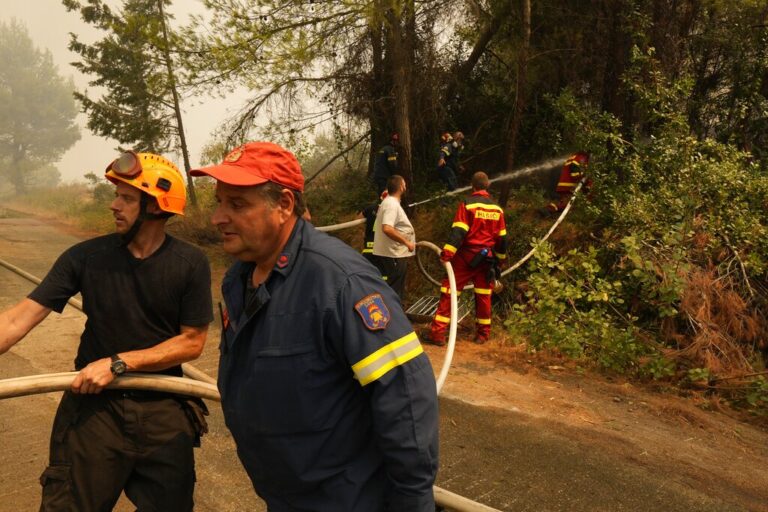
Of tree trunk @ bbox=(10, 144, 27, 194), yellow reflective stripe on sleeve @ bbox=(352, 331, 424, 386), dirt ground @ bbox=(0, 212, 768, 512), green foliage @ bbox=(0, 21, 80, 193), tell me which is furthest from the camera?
green foliage @ bbox=(0, 21, 80, 193)

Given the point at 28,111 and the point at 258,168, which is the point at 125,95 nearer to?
the point at 258,168

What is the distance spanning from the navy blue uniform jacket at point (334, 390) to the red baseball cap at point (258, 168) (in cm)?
22

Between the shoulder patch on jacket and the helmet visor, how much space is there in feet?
A: 5.18

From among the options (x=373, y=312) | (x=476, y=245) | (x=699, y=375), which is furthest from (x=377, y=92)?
(x=373, y=312)

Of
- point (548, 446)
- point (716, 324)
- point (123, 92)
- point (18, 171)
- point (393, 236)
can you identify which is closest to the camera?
point (548, 446)

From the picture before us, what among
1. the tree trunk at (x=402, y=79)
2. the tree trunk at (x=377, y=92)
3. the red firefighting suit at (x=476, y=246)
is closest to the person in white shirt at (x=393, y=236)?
the red firefighting suit at (x=476, y=246)

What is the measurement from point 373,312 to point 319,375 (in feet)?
0.76

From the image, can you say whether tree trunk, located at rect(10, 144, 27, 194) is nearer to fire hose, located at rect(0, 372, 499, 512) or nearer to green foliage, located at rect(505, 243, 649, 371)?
green foliage, located at rect(505, 243, 649, 371)

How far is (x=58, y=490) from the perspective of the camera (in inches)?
86.4

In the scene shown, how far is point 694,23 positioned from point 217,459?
1066cm

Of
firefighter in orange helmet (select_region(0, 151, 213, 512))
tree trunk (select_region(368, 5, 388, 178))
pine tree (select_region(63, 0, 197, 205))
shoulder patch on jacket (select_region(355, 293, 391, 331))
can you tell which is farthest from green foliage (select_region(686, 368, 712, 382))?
pine tree (select_region(63, 0, 197, 205))

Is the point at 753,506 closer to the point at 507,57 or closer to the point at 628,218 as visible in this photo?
the point at 628,218

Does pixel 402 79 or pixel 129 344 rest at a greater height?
pixel 402 79

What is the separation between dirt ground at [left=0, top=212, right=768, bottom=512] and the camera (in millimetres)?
Answer: 3514
